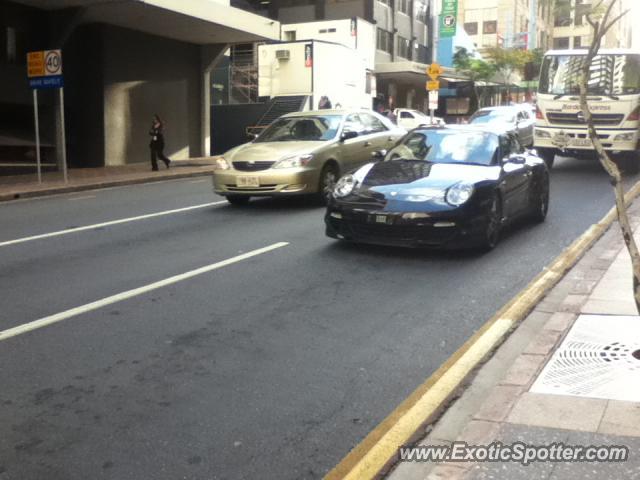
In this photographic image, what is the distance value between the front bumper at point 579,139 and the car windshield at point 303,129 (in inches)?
250

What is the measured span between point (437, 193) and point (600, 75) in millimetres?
10741

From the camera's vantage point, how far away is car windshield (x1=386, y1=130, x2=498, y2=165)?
29.5 feet

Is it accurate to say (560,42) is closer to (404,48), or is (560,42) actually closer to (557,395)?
(404,48)

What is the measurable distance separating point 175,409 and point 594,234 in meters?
6.72

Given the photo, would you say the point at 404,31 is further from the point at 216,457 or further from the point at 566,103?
the point at 216,457

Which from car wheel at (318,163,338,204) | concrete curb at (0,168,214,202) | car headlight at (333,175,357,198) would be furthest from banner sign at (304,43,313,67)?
car headlight at (333,175,357,198)

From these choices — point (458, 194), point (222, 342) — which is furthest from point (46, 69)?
point (222, 342)

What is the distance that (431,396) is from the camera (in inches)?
160

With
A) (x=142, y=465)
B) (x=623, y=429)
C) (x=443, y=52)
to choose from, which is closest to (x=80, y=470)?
(x=142, y=465)

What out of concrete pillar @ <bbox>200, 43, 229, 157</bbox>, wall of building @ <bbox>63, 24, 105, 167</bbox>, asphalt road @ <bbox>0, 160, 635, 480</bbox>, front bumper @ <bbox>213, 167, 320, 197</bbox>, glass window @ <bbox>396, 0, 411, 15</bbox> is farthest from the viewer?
glass window @ <bbox>396, 0, 411, 15</bbox>

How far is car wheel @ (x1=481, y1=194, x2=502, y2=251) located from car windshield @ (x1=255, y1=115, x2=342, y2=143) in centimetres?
460

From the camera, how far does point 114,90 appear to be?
2236cm

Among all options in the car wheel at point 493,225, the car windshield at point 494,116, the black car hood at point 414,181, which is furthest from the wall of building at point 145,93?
the car wheel at point 493,225

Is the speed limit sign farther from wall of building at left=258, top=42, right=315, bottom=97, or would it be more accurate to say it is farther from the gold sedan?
wall of building at left=258, top=42, right=315, bottom=97
